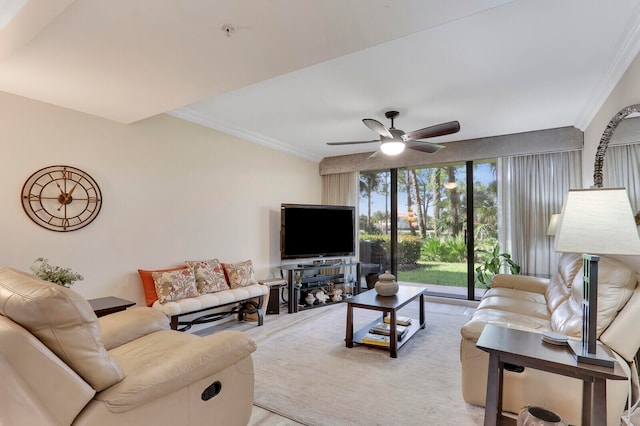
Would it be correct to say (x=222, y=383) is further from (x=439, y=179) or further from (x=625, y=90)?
(x=439, y=179)

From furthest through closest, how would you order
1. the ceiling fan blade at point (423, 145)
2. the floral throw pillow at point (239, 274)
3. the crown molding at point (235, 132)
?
the floral throw pillow at point (239, 274) → the crown molding at point (235, 132) → the ceiling fan blade at point (423, 145)

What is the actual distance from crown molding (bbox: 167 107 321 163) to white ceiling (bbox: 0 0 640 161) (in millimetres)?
38

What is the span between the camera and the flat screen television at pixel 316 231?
16.1 feet

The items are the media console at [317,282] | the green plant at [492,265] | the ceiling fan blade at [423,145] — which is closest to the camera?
the ceiling fan blade at [423,145]

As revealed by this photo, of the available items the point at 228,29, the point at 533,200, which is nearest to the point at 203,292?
the point at 228,29

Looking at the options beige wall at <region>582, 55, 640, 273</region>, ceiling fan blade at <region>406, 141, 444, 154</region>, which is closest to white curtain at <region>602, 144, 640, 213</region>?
beige wall at <region>582, 55, 640, 273</region>

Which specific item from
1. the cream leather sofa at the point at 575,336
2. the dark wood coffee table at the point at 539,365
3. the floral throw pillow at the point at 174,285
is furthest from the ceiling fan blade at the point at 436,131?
the floral throw pillow at the point at 174,285

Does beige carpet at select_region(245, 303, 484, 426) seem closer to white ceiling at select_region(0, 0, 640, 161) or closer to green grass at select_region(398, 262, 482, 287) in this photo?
green grass at select_region(398, 262, 482, 287)

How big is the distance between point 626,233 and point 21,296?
8.38 ft

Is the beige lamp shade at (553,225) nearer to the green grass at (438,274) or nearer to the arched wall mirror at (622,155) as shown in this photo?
the green grass at (438,274)

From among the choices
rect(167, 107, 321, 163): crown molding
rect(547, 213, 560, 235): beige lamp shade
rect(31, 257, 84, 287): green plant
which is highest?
rect(167, 107, 321, 163): crown molding

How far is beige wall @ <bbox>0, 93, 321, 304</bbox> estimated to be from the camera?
269 centimetres

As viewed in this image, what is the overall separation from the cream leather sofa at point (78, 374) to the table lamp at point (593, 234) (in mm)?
1805

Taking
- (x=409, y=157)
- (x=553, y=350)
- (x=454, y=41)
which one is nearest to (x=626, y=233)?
(x=553, y=350)
